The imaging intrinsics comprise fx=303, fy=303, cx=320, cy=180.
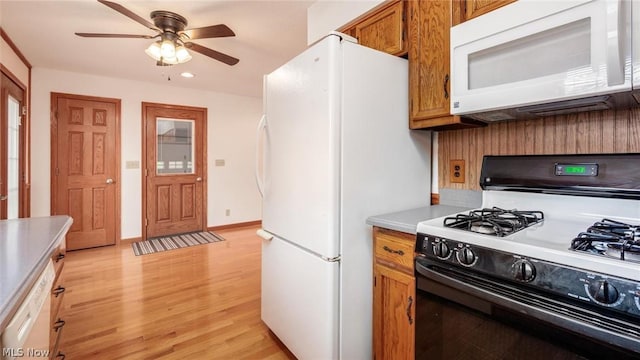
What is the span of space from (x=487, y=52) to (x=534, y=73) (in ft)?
0.75

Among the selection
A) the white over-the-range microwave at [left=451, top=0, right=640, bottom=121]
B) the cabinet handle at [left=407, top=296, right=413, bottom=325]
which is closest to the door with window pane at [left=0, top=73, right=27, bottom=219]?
the cabinet handle at [left=407, top=296, right=413, bottom=325]

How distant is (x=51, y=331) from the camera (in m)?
1.30

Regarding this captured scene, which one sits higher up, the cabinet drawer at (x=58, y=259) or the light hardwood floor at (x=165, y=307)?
the cabinet drawer at (x=58, y=259)

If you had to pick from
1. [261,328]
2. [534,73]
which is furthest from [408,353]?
[534,73]

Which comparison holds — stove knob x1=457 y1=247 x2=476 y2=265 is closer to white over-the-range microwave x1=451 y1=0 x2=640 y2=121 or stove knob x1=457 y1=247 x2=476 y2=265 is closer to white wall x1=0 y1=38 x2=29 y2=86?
white over-the-range microwave x1=451 y1=0 x2=640 y2=121

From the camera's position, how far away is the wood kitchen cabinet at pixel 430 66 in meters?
1.52

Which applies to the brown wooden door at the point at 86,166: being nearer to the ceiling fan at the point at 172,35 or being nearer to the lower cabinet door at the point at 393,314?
the ceiling fan at the point at 172,35

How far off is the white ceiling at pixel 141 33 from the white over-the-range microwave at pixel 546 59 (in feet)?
4.96

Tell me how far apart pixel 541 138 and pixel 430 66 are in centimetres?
64

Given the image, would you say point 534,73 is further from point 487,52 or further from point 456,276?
point 456,276

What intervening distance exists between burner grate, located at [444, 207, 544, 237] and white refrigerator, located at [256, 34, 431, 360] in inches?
17.6

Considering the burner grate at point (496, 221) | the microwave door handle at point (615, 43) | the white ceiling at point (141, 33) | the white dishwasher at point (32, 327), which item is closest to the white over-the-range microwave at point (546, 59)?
the microwave door handle at point (615, 43)

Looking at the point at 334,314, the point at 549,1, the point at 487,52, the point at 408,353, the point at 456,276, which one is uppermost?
the point at 549,1

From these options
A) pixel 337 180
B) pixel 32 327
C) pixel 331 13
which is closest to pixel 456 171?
pixel 337 180
